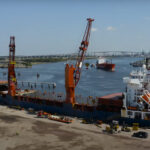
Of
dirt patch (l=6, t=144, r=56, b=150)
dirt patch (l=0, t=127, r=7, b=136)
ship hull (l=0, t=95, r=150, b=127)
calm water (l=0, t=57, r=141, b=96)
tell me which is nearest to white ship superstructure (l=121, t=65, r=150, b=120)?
ship hull (l=0, t=95, r=150, b=127)

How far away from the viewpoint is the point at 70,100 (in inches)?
1665

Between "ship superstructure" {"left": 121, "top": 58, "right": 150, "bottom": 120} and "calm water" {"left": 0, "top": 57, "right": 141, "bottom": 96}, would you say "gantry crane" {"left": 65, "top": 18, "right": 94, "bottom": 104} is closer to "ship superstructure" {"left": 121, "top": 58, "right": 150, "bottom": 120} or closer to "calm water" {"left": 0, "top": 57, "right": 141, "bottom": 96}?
"ship superstructure" {"left": 121, "top": 58, "right": 150, "bottom": 120}

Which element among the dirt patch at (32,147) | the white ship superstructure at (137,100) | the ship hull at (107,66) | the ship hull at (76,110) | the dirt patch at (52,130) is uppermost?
the ship hull at (107,66)

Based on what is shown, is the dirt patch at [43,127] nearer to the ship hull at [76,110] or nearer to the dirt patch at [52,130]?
the dirt patch at [52,130]

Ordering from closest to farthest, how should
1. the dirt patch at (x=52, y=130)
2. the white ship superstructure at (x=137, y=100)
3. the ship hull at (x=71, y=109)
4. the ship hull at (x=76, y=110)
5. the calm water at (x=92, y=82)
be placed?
the dirt patch at (x=52, y=130), the white ship superstructure at (x=137, y=100), the ship hull at (x=76, y=110), the ship hull at (x=71, y=109), the calm water at (x=92, y=82)

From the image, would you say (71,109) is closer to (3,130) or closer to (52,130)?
(52,130)

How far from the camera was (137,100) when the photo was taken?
35812 millimetres

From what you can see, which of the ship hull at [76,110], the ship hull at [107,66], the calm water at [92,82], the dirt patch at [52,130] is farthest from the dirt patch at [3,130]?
the ship hull at [107,66]

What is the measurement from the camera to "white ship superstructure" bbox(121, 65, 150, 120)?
34.6 metres

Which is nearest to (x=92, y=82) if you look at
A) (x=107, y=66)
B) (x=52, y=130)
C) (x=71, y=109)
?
(x=71, y=109)

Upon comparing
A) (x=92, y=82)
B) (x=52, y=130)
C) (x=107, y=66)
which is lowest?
(x=52, y=130)

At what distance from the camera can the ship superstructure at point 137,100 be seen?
113 feet

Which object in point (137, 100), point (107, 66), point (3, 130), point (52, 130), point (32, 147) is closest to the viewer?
point (32, 147)

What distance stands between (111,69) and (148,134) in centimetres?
12344
